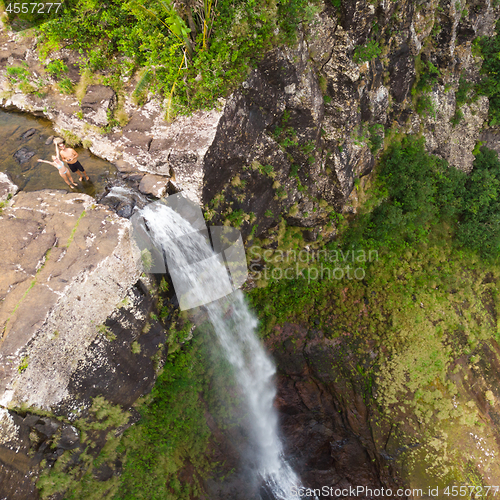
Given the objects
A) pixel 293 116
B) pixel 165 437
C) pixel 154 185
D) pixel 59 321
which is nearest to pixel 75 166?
pixel 154 185

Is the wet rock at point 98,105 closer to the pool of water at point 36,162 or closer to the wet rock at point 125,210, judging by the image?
the pool of water at point 36,162

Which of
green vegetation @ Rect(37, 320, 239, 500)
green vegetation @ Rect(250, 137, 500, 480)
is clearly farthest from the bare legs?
green vegetation @ Rect(250, 137, 500, 480)

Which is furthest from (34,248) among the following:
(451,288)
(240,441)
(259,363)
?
(451,288)

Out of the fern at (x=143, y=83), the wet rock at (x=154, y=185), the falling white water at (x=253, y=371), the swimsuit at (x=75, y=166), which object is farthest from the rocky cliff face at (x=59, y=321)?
the fern at (x=143, y=83)

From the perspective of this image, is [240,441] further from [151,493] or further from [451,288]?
[451,288]

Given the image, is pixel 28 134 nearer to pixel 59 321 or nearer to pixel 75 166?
pixel 75 166

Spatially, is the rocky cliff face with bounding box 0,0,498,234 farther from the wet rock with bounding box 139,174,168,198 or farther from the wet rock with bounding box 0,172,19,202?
the wet rock with bounding box 0,172,19,202

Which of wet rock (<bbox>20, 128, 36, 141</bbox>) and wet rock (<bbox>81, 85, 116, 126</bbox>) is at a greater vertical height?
wet rock (<bbox>81, 85, 116, 126</bbox>)
